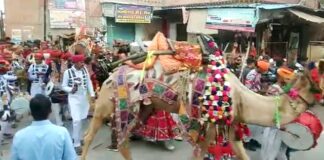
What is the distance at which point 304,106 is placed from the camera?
4914 mm

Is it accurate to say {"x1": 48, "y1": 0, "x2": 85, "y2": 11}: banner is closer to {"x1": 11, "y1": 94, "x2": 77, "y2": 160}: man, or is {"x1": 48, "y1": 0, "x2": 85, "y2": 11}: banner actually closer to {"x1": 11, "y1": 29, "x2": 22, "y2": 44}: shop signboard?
{"x1": 11, "y1": 29, "x2": 22, "y2": 44}: shop signboard

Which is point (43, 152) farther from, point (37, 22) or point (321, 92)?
point (37, 22)

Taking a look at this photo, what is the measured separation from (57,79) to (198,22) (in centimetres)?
713

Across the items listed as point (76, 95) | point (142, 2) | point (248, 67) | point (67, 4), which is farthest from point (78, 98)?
point (142, 2)

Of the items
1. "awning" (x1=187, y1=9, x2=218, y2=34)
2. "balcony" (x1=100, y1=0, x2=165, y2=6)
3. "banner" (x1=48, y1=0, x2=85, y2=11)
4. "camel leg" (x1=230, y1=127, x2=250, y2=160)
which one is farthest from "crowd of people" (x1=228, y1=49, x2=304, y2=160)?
"banner" (x1=48, y1=0, x2=85, y2=11)

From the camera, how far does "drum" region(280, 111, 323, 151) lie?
5.52 meters

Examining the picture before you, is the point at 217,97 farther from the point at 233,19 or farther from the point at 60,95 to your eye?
the point at 233,19

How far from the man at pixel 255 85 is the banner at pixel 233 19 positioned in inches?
183

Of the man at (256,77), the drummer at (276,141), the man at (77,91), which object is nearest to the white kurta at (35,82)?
the man at (77,91)

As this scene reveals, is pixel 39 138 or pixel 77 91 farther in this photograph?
pixel 77 91

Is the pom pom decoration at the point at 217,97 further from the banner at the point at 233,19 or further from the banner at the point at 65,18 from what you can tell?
the banner at the point at 65,18

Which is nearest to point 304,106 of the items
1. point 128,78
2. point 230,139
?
point 230,139

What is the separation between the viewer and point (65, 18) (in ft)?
62.3

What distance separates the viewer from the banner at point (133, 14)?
64.7 ft
